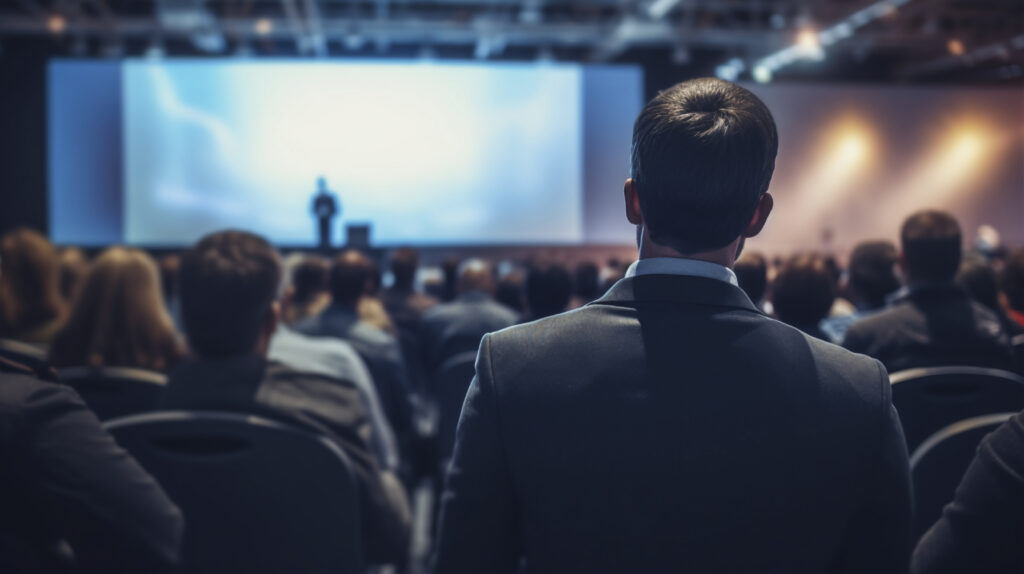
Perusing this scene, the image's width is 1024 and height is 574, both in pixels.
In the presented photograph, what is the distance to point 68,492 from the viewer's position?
97 cm

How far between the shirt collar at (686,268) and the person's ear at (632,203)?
0.06 m

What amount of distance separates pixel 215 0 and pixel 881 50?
32.6 feet

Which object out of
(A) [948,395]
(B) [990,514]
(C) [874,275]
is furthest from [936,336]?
(B) [990,514]

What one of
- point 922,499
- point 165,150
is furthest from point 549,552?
point 165,150

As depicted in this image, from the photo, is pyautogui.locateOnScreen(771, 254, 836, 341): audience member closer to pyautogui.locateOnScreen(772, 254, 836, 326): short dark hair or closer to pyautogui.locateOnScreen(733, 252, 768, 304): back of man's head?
pyautogui.locateOnScreen(772, 254, 836, 326): short dark hair

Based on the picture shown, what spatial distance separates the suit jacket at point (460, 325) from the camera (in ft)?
9.35

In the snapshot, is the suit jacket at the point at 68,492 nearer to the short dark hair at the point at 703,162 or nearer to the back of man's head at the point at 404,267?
the short dark hair at the point at 703,162

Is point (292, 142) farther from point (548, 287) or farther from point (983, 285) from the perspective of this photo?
point (983, 285)

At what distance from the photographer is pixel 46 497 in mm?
962

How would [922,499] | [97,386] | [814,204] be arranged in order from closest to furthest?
[922,499]
[97,386]
[814,204]

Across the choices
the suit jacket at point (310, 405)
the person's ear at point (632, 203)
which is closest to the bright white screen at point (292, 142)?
the suit jacket at point (310, 405)

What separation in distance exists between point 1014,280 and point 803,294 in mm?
1512

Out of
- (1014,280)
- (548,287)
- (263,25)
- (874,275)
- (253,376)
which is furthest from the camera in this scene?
(263,25)

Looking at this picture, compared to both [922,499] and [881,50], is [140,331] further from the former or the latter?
[881,50]
